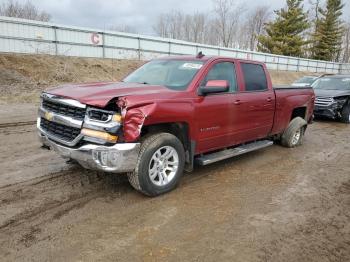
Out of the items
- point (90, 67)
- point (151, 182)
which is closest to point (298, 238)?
point (151, 182)

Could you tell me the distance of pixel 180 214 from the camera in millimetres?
4141

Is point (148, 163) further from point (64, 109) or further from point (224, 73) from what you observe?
point (224, 73)

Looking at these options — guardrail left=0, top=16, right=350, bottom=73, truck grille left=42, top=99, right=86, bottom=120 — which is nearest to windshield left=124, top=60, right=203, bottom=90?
truck grille left=42, top=99, right=86, bottom=120

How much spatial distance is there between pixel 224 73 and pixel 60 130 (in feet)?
9.01

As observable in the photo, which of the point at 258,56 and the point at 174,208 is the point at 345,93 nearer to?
the point at 174,208

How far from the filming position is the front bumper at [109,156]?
160 inches

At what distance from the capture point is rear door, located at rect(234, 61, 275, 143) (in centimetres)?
589

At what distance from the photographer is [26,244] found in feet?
11.0

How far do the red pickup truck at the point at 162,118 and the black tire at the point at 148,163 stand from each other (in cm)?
1

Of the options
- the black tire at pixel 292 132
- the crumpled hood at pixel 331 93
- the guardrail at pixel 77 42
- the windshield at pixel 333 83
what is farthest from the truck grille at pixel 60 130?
the guardrail at pixel 77 42

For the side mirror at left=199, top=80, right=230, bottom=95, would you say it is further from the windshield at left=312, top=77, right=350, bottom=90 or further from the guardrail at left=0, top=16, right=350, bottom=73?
the guardrail at left=0, top=16, right=350, bottom=73

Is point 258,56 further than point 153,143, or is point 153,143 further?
point 258,56

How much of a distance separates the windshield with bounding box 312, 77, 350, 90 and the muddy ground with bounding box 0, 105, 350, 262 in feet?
25.9

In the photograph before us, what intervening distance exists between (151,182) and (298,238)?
188cm
